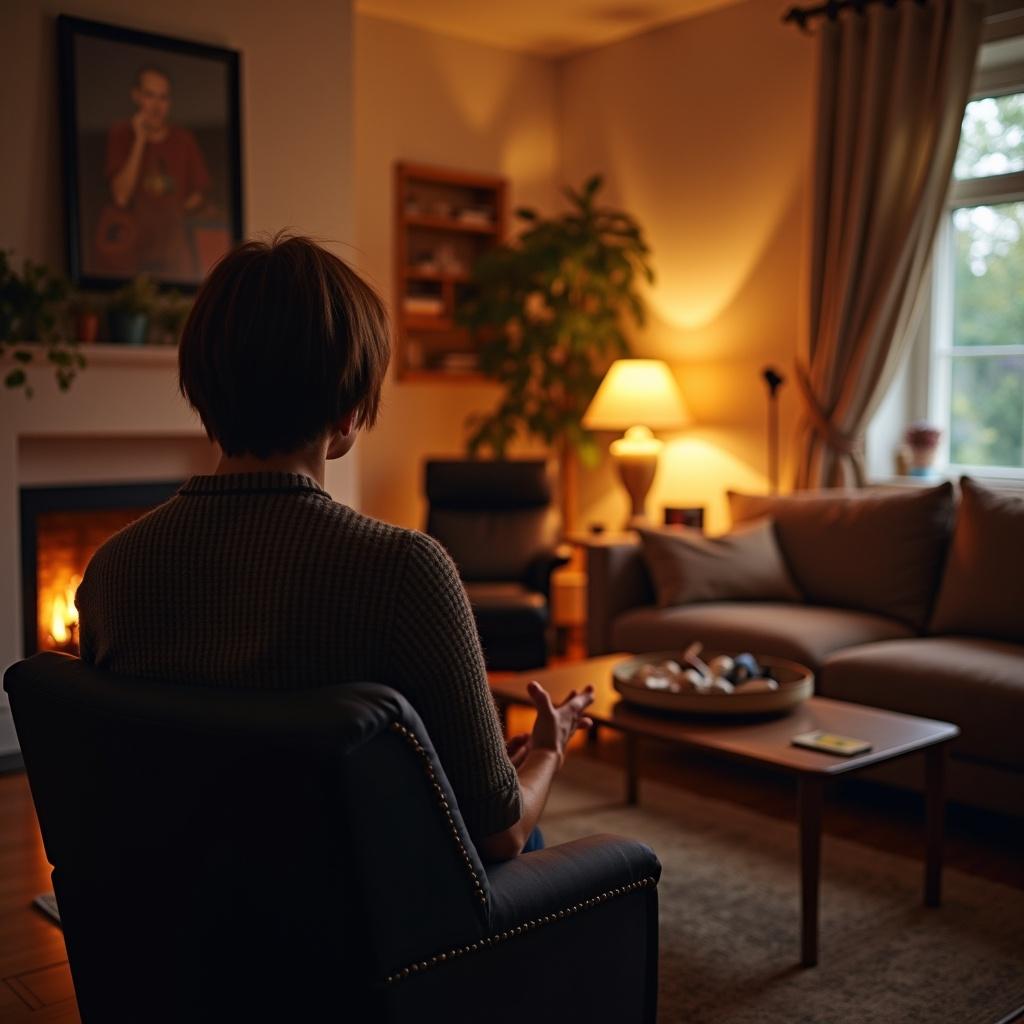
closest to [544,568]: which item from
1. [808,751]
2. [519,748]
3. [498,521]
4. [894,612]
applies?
[498,521]

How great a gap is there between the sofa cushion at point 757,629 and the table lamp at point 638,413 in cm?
102

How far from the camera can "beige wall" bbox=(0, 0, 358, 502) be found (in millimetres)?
3990

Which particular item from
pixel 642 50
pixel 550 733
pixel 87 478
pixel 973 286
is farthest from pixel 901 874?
pixel 642 50

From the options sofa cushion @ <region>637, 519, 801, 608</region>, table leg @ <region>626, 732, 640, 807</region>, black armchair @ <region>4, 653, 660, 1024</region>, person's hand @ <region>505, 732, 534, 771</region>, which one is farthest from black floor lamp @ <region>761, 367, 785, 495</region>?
black armchair @ <region>4, 653, 660, 1024</region>

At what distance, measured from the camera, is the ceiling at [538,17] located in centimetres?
520

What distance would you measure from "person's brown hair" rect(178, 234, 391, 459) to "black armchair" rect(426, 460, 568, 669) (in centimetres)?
363

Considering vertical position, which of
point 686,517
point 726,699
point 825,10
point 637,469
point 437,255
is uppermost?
point 825,10

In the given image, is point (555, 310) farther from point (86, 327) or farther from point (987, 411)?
point (86, 327)

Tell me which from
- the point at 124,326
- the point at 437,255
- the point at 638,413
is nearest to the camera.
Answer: the point at 124,326

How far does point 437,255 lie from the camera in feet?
18.7

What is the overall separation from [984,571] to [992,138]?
181 centimetres

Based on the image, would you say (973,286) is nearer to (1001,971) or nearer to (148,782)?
(1001,971)

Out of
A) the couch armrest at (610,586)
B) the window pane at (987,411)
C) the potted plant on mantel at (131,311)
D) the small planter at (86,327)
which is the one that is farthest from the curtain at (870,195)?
the small planter at (86,327)

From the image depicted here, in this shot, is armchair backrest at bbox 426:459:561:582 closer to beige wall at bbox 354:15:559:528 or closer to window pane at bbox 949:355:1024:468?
beige wall at bbox 354:15:559:528
